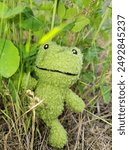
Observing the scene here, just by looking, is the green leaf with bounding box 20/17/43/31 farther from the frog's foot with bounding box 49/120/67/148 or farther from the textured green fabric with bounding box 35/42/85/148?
the frog's foot with bounding box 49/120/67/148

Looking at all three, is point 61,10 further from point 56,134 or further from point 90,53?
point 56,134

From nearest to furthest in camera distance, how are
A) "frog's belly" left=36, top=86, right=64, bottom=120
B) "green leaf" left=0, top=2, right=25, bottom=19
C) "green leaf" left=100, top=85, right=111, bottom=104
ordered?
"green leaf" left=0, top=2, right=25, bottom=19 → "frog's belly" left=36, top=86, right=64, bottom=120 → "green leaf" left=100, top=85, right=111, bottom=104

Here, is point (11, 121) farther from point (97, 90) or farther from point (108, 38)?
point (108, 38)

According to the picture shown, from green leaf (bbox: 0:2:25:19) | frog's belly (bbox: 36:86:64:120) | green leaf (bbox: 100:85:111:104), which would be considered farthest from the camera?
green leaf (bbox: 100:85:111:104)

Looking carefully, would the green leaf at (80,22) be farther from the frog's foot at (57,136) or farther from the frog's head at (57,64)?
the frog's foot at (57,136)

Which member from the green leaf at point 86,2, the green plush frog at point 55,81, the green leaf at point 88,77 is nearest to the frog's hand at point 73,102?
the green plush frog at point 55,81

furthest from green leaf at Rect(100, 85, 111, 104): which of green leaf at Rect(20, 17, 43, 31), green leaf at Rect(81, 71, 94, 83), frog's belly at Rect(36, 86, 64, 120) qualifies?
green leaf at Rect(20, 17, 43, 31)
